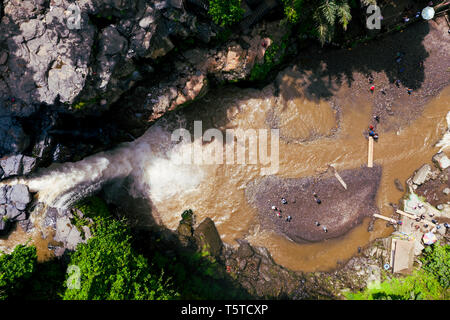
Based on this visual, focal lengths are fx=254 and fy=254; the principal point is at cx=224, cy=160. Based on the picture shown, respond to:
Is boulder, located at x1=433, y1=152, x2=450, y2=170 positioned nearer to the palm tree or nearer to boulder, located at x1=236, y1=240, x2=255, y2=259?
the palm tree

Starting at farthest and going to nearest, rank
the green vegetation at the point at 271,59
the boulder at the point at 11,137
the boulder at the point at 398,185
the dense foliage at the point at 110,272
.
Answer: the boulder at the point at 398,185
the green vegetation at the point at 271,59
the boulder at the point at 11,137
the dense foliage at the point at 110,272

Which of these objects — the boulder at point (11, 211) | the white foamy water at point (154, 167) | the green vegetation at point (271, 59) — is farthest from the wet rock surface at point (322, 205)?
the boulder at point (11, 211)

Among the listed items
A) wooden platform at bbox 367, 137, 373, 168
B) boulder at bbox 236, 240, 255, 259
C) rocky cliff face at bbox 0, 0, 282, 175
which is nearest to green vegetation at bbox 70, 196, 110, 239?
rocky cliff face at bbox 0, 0, 282, 175

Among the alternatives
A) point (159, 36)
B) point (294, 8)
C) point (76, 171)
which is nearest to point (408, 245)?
point (294, 8)

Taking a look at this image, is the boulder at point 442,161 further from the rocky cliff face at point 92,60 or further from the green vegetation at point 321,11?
the rocky cliff face at point 92,60

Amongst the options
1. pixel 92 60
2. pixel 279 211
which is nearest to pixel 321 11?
pixel 279 211
